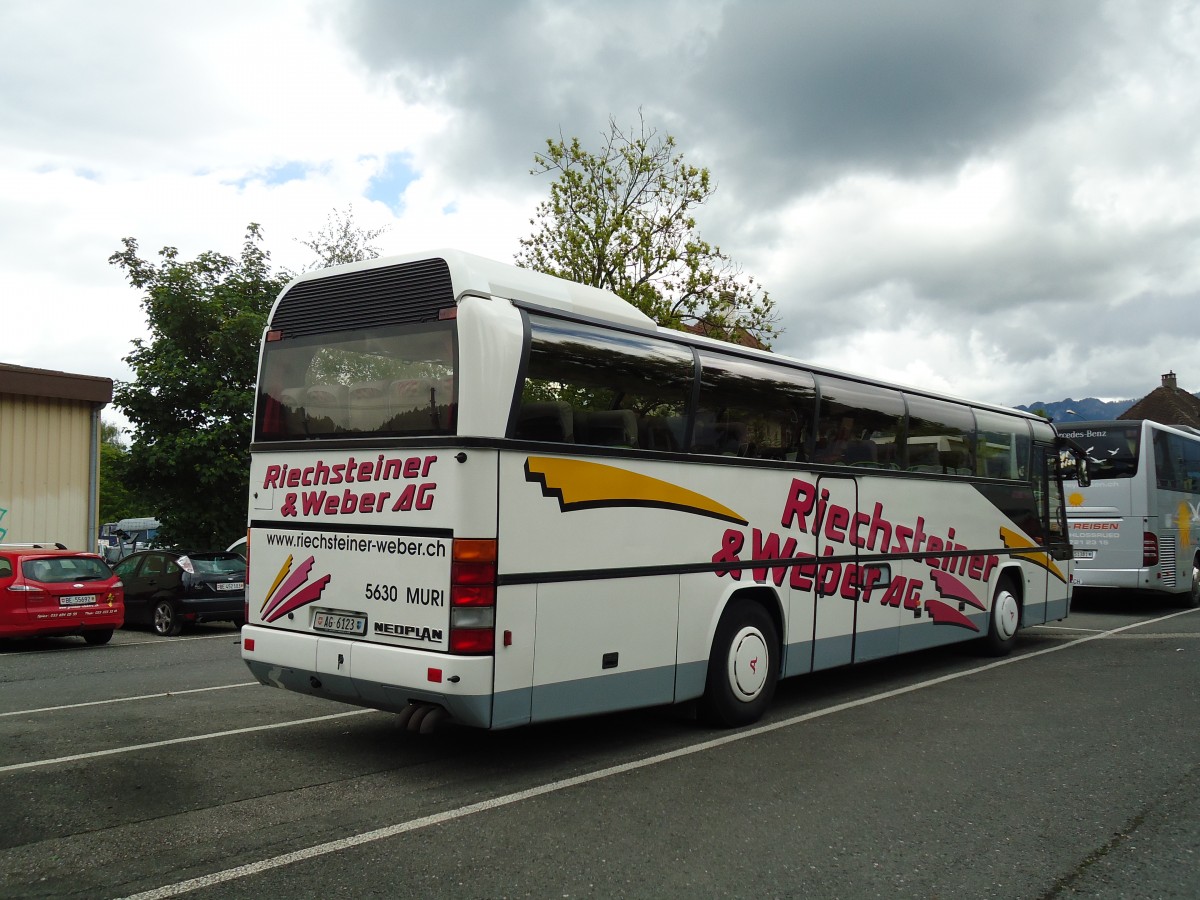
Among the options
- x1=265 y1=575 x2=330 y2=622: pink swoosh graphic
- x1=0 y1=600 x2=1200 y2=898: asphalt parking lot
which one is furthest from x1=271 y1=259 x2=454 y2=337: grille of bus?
x1=0 y1=600 x2=1200 y2=898: asphalt parking lot

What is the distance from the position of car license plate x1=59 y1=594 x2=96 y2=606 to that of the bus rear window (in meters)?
8.92

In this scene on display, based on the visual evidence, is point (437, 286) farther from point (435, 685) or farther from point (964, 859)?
point (964, 859)

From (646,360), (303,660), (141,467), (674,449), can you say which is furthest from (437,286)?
(141,467)

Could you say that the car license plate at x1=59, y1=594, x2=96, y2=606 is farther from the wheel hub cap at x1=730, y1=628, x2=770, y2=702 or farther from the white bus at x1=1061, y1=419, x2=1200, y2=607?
the white bus at x1=1061, y1=419, x2=1200, y2=607

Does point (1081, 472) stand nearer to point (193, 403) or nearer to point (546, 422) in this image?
point (546, 422)

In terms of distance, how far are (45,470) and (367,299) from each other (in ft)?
59.0

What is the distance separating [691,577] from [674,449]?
0.97 metres

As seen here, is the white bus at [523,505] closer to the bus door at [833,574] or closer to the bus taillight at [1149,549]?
the bus door at [833,574]

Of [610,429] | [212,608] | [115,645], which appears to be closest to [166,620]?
[212,608]

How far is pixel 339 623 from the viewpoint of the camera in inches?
263

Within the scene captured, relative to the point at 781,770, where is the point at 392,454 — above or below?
above

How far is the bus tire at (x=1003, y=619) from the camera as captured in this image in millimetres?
12086

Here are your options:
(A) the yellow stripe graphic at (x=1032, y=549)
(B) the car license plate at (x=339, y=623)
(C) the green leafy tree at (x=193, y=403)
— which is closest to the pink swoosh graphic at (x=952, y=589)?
(A) the yellow stripe graphic at (x=1032, y=549)

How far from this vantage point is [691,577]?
24.7 feet
